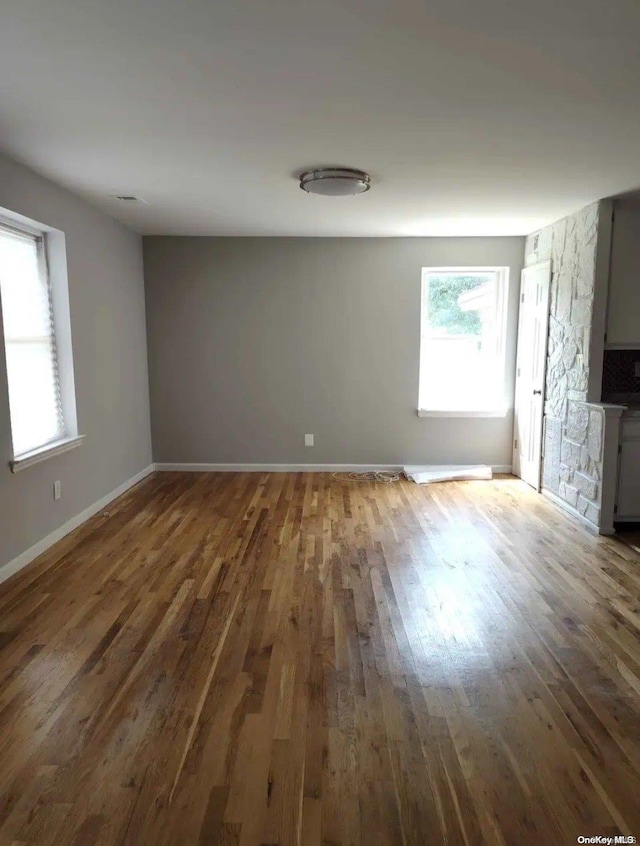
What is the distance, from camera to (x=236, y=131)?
2699 millimetres

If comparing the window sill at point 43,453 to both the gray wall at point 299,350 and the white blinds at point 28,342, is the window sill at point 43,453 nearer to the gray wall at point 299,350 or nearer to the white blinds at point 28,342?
the white blinds at point 28,342

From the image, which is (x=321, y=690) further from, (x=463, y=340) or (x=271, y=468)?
(x=463, y=340)

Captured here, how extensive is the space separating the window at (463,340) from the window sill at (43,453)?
3.44m

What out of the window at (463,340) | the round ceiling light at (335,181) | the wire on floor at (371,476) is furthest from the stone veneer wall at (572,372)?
the round ceiling light at (335,181)

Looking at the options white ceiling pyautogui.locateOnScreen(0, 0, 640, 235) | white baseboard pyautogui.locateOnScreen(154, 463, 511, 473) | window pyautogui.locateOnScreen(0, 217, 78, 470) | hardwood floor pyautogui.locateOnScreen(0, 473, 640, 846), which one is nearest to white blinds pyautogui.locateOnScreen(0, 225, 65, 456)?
window pyautogui.locateOnScreen(0, 217, 78, 470)

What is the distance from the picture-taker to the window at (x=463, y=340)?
5668 mm

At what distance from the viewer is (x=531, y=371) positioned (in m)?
5.27

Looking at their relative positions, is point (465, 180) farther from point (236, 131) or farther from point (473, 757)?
point (473, 757)

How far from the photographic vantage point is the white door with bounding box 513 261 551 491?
495 cm

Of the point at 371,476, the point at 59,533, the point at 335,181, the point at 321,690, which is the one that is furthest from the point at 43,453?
the point at 371,476

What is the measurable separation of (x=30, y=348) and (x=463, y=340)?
413cm

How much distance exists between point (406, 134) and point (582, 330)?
235 centimetres

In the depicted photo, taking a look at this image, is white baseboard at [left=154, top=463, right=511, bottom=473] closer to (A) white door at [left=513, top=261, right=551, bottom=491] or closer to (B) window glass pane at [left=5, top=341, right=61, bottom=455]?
(A) white door at [left=513, top=261, right=551, bottom=491]

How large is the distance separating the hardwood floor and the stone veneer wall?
2.00 feet
